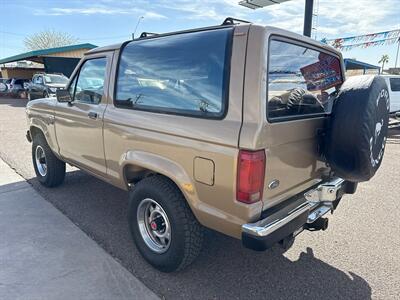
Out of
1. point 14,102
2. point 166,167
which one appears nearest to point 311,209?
point 166,167

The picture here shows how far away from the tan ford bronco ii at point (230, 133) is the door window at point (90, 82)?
4 cm

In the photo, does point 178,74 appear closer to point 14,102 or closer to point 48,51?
point 14,102

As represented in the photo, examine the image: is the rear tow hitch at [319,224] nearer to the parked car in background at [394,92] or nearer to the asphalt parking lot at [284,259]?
the asphalt parking lot at [284,259]

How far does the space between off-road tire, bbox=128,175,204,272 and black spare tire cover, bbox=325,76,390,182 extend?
1.23 metres

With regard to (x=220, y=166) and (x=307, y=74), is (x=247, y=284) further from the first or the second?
(x=307, y=74)

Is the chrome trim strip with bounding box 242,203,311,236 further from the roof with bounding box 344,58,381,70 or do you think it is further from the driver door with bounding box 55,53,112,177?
the roof with bounding box 344,58,381,70

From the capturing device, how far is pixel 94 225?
11.5 ft

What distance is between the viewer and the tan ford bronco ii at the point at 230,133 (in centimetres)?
203

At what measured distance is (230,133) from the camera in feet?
6.62

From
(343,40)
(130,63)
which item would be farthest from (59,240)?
(343,40)

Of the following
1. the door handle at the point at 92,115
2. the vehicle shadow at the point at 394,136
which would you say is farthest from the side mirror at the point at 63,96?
the vehicle shadow at the point at 394,136

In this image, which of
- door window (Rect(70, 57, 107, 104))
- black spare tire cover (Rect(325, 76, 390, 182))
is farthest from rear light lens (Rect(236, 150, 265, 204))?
door window (Rect(70, 57, 107, 104))

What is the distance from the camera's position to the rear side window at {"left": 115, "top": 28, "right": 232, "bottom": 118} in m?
2.17

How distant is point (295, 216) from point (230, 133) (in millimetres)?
801
